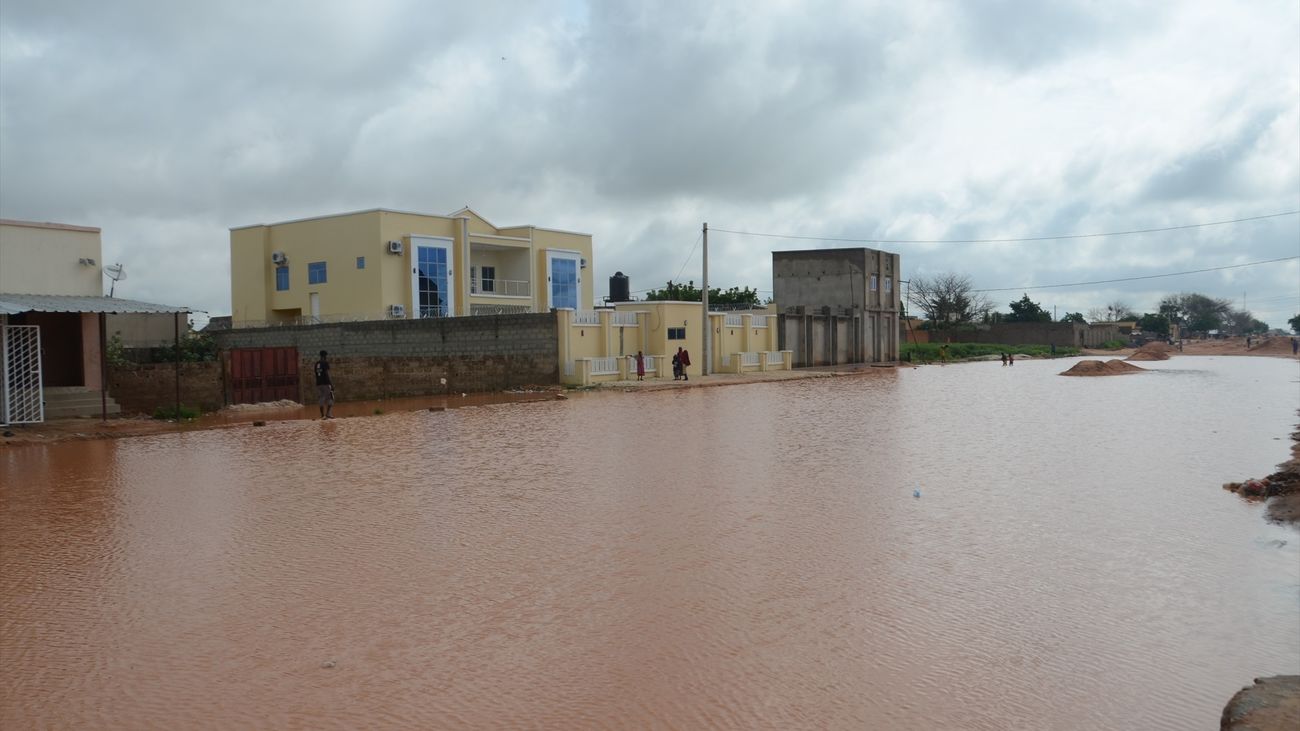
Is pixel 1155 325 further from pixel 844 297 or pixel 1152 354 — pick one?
pixel 844 297

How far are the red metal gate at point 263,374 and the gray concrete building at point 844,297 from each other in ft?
116

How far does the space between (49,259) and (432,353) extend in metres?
16.3

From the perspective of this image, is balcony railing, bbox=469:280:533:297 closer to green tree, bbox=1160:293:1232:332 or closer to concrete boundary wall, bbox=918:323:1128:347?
concrete boundary wall, bbox=918:323:1128:347

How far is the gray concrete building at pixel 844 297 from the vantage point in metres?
60.3

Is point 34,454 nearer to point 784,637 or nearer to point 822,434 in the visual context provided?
point 822,434

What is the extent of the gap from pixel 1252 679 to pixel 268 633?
6.59 metres

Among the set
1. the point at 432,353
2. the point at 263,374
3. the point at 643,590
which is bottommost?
the point at 643,590

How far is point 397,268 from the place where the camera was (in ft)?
152

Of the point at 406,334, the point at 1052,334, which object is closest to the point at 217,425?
the point at 406,334

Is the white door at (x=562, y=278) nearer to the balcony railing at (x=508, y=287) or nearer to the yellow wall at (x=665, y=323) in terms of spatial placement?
the balcony railing at (x=508, y=287)

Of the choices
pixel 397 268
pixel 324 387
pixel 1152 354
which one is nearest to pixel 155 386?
pixel 324 387

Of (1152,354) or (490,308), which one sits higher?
(490,308)

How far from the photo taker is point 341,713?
5523 mm

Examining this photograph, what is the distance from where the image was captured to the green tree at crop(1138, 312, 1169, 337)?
111312mm
